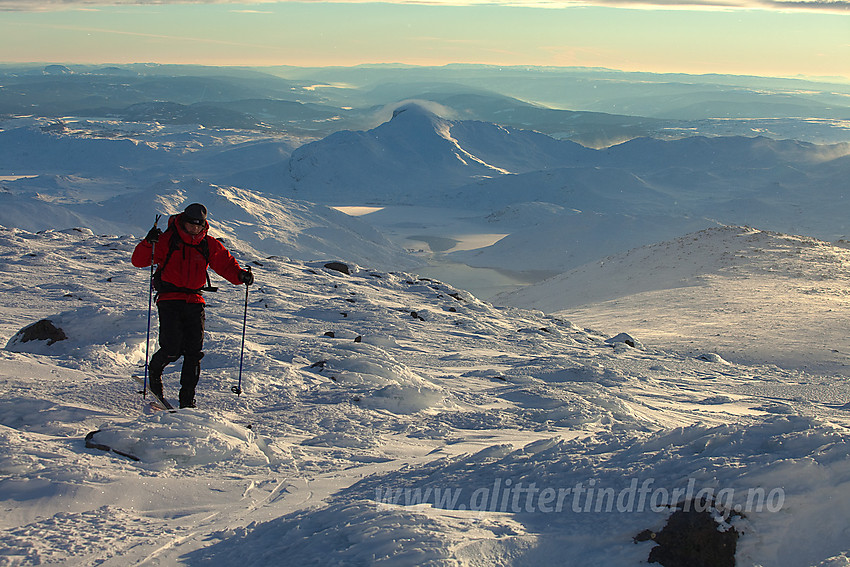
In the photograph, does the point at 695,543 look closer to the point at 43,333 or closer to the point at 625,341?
the point at 43,333

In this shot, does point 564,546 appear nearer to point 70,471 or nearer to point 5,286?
point 70,471

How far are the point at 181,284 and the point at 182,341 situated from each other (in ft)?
1.39

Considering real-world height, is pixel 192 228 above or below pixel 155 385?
above

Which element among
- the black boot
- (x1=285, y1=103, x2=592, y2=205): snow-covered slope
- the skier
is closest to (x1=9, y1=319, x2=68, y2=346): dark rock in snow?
the skier

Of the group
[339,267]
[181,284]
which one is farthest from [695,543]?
[339,267]

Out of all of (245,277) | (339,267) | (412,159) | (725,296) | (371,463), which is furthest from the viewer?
(412,159)

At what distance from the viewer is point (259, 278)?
15.4 meters

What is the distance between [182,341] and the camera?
497cm

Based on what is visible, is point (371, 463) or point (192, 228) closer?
point (371, 463)

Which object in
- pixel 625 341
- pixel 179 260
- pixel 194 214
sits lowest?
pixel 625 341

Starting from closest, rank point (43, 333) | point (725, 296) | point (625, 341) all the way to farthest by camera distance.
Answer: point (43, 333), point (625, 341), point (725, 296)

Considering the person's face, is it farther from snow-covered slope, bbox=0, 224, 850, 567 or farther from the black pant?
snow-covered slope, bbox=0, 224, 850, 567

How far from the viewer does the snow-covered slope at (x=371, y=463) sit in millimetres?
2727

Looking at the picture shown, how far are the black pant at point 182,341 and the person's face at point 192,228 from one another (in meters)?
0.51
